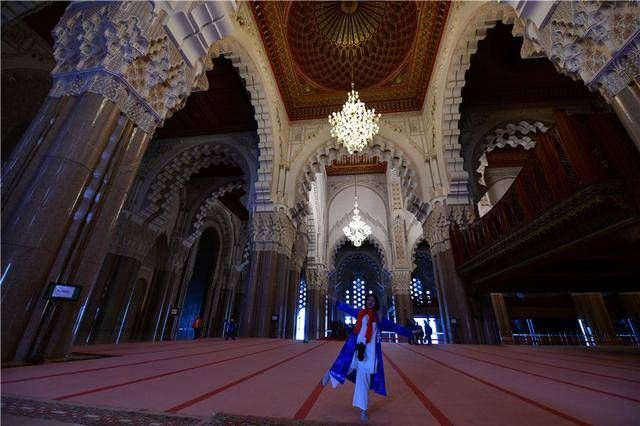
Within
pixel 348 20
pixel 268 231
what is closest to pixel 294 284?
pixel 268 231

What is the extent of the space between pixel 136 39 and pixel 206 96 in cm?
578

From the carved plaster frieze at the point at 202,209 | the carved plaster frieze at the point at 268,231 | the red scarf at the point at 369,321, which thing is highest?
the carved plaster frieze at the point at 202,209

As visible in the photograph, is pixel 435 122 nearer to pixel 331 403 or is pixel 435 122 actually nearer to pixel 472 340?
pixel 472 340

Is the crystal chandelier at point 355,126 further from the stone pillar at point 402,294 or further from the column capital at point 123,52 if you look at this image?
the stone pillar at point 402,294

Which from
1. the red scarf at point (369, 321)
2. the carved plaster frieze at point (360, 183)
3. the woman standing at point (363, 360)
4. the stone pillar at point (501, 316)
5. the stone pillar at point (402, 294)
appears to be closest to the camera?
→ the woman standing at point (363, 360)

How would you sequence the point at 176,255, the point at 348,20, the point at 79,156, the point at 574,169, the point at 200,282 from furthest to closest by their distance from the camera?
the point at 200,282 → the point at 176,255 → the point at 348,20 → the point at 574,169 → the point at 79,156

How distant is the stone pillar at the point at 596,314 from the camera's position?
405 inches

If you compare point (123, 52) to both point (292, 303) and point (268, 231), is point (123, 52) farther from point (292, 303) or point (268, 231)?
point (292, 303)

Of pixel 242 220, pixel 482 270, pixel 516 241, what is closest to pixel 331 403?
pixel 516 241

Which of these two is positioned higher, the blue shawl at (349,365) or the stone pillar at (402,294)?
the stone pillar at (402,294)

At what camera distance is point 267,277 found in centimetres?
750

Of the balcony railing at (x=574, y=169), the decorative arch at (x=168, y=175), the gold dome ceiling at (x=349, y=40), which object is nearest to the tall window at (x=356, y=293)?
the decorative arch at (x=168, y=175)

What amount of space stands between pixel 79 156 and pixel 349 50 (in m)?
8.17

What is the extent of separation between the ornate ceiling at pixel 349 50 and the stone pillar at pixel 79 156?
4669mm
